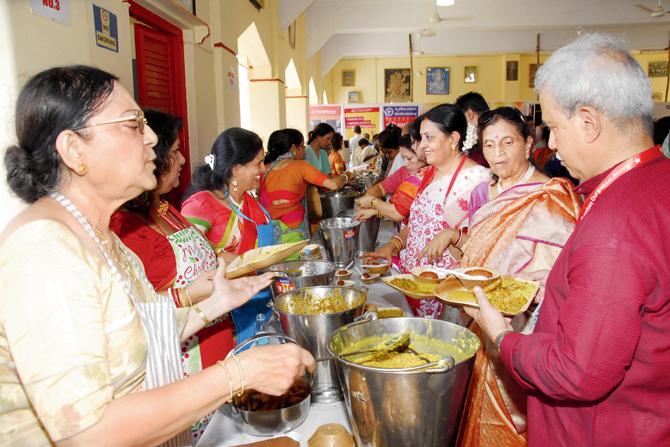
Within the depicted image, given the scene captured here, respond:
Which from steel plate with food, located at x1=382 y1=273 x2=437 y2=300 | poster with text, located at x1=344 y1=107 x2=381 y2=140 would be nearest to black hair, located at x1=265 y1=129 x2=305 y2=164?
steel plate with food, located at x1=382 y1=273 x2=437 y2=300

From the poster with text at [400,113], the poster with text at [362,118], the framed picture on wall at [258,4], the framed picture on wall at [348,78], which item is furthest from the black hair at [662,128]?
the framed picture on wall at [348,78]

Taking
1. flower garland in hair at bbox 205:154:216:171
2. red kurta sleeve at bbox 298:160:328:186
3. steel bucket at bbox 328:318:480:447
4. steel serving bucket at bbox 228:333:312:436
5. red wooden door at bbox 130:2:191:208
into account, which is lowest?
steel serving bucket at bbox 228:333:312:436

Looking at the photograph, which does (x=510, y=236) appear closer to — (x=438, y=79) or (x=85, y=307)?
(x=85, y=307)

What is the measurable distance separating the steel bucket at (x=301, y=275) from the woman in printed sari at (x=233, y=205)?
0.31 metres

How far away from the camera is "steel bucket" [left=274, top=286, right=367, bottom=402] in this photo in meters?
1.44

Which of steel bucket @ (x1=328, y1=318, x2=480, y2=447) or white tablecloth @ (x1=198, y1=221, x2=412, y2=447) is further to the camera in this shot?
white tablecloth @ (x1=198, y1=221, x2=412, y2=447)

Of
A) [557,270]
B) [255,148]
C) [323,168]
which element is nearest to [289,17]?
[323,168]

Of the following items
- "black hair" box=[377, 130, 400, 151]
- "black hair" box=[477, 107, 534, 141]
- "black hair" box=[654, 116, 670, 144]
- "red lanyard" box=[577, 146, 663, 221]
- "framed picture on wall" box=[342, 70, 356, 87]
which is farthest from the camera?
"framed picture on wall" box=[342, 70, 356, 87]

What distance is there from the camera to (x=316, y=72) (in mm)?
13266

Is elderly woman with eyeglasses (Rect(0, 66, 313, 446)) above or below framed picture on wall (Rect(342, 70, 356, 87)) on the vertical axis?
below

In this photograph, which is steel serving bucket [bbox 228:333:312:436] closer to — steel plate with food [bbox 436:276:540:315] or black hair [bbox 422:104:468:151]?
steel plate with food [bbox 436:276:540:315]

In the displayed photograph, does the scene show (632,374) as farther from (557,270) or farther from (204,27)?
(204,27)

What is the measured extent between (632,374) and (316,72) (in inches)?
513

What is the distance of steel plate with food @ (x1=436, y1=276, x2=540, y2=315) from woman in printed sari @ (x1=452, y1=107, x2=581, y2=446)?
8 cm
